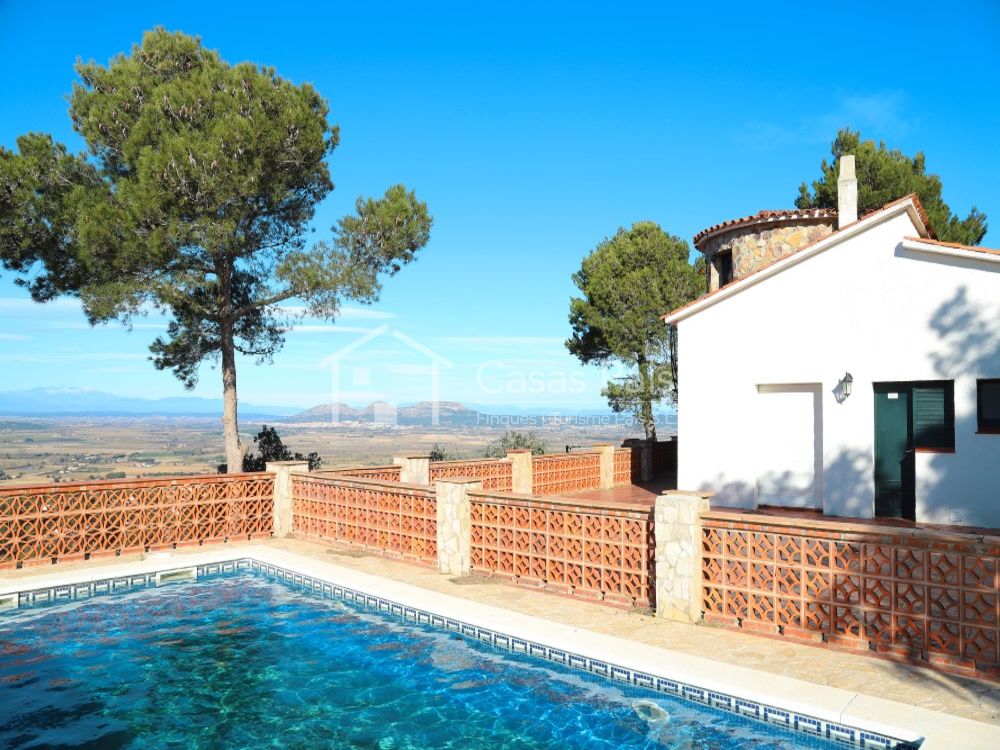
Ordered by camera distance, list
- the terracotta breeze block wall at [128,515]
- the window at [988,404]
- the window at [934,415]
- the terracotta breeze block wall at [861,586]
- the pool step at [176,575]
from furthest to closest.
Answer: the window at [934,415] → the window at [988,404] → the terracotta breeze block wall at [128,515] → the pool step at [176,575] → the terracotta breeze block wall at [861,586]

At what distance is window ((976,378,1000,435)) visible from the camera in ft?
38.3

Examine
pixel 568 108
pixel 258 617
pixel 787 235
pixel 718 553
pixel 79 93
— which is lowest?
pixel 258 617

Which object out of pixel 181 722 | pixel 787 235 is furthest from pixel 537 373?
pixel 181 722

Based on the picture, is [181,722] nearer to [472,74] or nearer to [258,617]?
[258,617]

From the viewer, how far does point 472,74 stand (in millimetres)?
23656

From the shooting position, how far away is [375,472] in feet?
50.3

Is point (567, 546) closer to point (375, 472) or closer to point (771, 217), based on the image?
point (375, 472)

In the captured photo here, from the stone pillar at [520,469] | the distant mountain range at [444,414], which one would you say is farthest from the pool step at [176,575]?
the distant mountain range at [444,414]

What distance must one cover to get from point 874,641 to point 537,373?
30298mm

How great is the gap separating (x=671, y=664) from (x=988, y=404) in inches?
335

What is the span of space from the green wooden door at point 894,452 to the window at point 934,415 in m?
0.14

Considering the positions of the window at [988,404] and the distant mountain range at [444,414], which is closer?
the window at [988,404]

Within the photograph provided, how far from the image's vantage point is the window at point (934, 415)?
39.6ft

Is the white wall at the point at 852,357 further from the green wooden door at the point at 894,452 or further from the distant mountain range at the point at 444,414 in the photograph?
the distant mountain range at the point at 444,414
